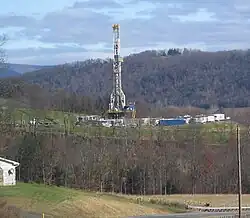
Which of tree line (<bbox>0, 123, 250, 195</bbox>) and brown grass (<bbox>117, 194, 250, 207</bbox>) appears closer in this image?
brown grass (<bbox>117, 194, 250, 207</bbox>)

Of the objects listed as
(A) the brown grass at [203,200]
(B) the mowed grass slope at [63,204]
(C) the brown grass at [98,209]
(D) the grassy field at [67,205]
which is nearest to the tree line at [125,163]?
(A) the brown grass at [203,200]

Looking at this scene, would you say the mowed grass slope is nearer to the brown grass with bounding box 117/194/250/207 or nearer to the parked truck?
the brown grass with bounding box 117/194/250/207

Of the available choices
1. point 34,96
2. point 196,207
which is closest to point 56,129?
point 34,96

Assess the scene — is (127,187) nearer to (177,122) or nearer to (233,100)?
(177,122)

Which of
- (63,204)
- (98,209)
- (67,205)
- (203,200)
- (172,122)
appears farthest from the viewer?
(172,122)

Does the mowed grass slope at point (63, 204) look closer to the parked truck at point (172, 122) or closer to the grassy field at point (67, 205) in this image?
the grassy field at point (67, 205)

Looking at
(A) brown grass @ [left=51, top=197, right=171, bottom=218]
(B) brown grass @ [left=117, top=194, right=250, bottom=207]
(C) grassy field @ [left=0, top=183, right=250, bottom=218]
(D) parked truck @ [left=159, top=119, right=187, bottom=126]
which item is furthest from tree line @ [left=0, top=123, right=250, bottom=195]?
(D) parked truck @ [left=159, top=119, right=187, bottom=126]

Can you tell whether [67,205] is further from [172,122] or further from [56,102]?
[56,102]

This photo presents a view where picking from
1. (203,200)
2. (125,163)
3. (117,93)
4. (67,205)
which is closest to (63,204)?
(67,205)
